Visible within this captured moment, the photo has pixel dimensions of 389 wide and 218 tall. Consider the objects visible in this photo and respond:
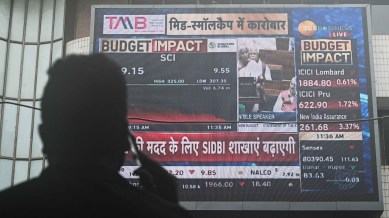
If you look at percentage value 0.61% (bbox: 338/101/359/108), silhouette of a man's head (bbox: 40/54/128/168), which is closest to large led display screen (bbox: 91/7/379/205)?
percentage value 0.61% (bbox: 338/101/359/108)

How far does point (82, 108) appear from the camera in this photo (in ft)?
3.81

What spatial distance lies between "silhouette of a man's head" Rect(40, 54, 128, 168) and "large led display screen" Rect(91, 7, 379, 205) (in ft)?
36.8

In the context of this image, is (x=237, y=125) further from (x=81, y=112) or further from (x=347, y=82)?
(x=81, y=112)

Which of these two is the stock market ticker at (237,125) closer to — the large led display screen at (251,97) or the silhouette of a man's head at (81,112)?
the large led display screen at (251,97)

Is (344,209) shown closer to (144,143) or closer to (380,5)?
(144,143)

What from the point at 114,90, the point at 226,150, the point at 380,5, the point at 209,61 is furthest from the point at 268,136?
the point at 114,90

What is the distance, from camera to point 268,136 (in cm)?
1314

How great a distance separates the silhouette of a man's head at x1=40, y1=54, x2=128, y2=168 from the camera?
3.81 ft

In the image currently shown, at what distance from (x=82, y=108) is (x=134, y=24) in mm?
13332

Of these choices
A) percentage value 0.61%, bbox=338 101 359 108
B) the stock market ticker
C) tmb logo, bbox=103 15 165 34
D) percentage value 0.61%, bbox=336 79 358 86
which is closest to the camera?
the stock market ticker

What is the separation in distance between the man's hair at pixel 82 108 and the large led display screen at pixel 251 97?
11.2 meters

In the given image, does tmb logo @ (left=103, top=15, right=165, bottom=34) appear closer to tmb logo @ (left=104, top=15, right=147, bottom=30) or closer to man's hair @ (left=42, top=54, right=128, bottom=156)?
tmb logo @ (left=104, top=15, right=147, bottom=30)

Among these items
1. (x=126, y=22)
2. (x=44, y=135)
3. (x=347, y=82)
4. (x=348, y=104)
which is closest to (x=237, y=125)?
(x=348, y=104)

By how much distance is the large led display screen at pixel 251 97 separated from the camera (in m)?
13.0
